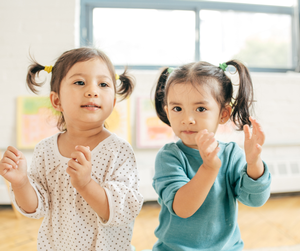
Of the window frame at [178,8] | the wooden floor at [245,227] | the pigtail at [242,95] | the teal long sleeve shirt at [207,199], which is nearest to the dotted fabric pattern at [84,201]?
the teal long sleeve shirt at [207,199]

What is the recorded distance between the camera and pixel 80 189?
2.16 ft

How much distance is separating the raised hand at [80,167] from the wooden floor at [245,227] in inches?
36.4

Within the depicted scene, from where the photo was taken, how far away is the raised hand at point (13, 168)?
0.67 meters

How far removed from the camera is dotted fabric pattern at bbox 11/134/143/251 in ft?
2.37

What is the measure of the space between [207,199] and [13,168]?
0.54 m

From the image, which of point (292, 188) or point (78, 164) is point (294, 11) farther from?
point (78, 164)

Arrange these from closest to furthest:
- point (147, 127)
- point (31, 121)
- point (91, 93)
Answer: point (91, 93) < point (31, 121) < point (147, 127)

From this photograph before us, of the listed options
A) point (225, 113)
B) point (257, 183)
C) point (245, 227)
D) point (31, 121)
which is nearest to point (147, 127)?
point (31, 121)

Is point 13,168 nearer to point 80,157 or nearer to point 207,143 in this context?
point 80,157

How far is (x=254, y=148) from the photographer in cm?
69

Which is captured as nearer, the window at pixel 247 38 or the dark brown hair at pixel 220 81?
the dark brown hair at pixel 220 81

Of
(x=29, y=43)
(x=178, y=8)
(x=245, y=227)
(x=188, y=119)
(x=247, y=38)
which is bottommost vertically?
(x=245, y=227)

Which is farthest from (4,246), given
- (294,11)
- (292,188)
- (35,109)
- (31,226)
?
(294,11)

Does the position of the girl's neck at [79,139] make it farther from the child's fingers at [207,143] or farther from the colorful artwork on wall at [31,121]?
the colorful artwork on wall at [31,121]
